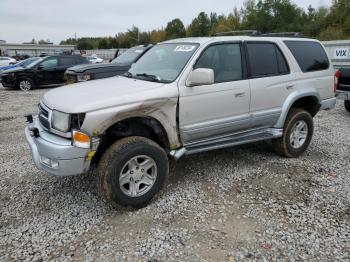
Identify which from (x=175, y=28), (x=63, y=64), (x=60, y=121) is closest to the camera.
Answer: (x=60, y=121)

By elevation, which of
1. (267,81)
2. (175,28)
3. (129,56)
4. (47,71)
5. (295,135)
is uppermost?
→ (175,28)

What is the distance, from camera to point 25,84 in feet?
46.3

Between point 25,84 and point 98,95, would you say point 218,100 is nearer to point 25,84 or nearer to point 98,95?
point 98,95

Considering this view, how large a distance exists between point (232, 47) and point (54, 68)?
38.7 feet

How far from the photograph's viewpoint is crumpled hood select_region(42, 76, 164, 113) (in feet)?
11.0

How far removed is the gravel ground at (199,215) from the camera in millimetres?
3047

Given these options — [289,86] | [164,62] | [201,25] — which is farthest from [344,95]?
[201,25]

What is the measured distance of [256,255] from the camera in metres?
2.98

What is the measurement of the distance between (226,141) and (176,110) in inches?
39.5

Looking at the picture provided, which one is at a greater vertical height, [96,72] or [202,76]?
[96,72]

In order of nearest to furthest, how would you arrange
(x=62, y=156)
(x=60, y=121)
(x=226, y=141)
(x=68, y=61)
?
1. (x=62, y=156)
2. (x=60, y=121)
3. (x=226, y=141)
4. (x=68, y=61)

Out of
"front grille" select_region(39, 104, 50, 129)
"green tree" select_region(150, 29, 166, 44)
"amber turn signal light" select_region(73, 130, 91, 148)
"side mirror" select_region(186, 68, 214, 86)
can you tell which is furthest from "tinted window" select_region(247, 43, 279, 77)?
"green tree" select_region(150, 29, 166, 44)

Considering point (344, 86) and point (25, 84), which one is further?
point (25, 84)

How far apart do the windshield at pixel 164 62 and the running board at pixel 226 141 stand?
0.88m
